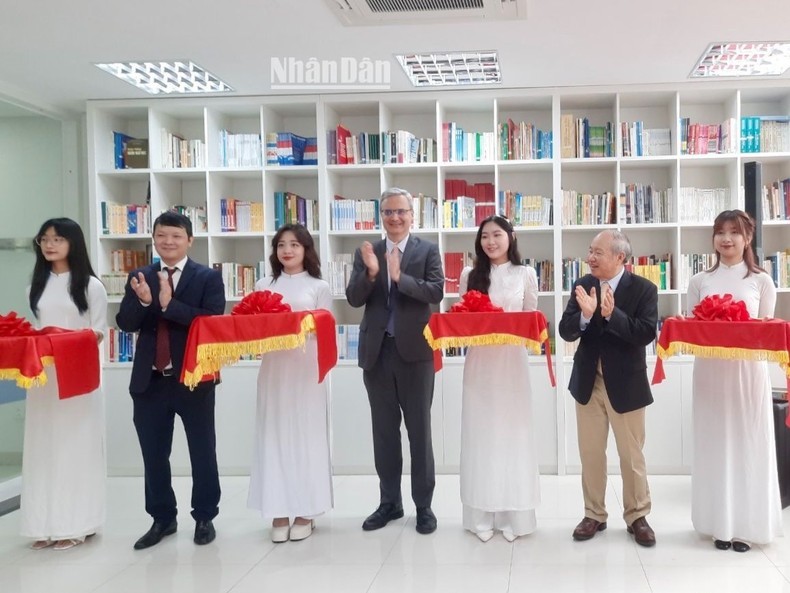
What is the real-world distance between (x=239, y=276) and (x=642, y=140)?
10.7 ft

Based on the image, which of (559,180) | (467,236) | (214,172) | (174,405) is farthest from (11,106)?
(559,180)

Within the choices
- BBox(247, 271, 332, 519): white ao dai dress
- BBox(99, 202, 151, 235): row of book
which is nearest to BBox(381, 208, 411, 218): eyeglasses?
BBox(247, 271, 332, 519): white ao dai dress

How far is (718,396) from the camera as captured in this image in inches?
145

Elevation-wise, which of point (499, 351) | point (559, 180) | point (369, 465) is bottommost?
point (369, 465)

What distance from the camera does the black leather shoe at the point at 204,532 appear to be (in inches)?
157

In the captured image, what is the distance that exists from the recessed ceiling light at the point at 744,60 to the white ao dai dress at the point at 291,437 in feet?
10.1

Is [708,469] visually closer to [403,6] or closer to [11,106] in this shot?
[403,6]

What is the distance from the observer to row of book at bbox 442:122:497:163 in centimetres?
570

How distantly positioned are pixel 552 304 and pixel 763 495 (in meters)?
2.63

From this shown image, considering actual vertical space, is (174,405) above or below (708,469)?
above

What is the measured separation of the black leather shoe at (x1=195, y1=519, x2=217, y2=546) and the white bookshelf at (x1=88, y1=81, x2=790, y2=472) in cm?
169

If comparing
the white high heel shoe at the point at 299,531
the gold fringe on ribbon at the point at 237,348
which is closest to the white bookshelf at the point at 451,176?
the white high heel shoe at the point at 299,531

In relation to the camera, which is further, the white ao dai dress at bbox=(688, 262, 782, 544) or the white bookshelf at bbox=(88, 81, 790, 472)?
the white bookshelf at bbox=(88, 81, 790, 472)

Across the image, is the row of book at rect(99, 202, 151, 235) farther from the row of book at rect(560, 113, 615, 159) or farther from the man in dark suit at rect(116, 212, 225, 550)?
the row of book at rect(560, 113, 615, 159)
